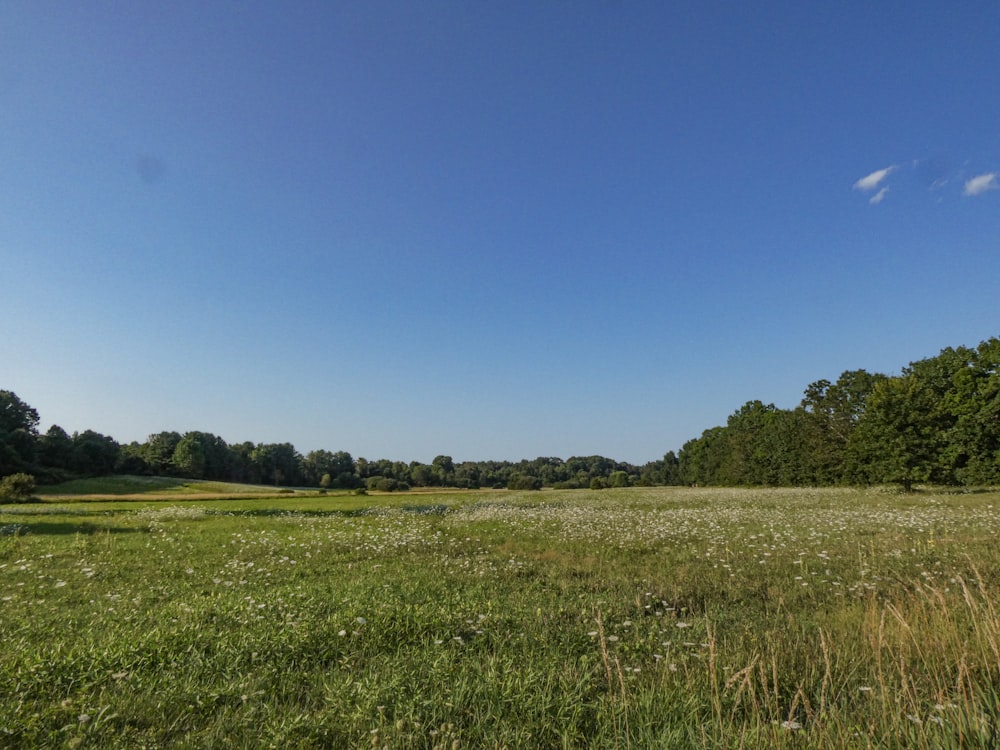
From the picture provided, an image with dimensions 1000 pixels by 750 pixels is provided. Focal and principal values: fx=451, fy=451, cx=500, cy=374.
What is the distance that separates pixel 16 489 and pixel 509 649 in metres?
54.9

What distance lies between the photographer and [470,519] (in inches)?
921

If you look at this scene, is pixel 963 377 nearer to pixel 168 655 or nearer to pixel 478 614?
pixel 478 614

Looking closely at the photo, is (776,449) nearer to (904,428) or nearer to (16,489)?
(904,428)

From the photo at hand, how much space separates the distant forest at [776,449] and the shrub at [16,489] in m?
36.6

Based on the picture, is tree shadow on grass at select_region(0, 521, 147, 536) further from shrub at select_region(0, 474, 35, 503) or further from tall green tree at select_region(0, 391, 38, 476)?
tall green tree at select_region(0, 391, 38, 476)

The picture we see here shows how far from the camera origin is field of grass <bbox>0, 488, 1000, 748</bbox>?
3.63 metres

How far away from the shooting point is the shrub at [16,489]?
38.6 metres

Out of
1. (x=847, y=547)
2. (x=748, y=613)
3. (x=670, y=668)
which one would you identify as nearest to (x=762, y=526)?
(x=847, y=547)

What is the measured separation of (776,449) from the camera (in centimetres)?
6888

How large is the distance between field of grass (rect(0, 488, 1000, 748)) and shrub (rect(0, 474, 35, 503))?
131 ft

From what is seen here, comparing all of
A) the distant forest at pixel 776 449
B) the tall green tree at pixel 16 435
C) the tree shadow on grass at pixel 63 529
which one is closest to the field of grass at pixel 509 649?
the tree shadow on grass at pixel 63 529

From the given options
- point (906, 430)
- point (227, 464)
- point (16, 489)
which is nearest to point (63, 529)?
point (16, 489)

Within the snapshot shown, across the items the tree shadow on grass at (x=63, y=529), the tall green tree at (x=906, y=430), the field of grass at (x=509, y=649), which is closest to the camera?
the field of grass at (x=509, y=649)

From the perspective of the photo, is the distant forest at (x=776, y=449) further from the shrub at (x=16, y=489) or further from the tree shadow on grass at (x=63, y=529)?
the tree shadow on grass at (x=63, y=529)
